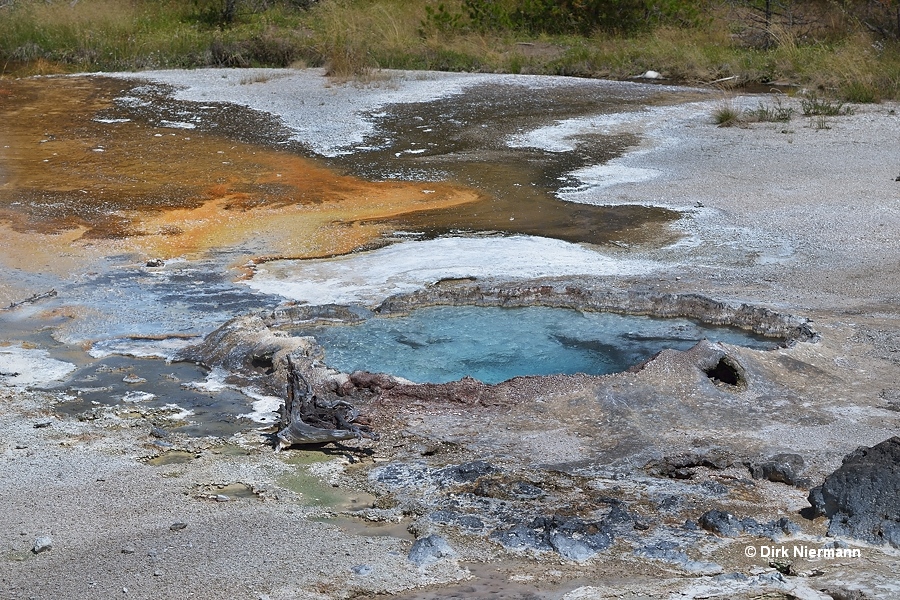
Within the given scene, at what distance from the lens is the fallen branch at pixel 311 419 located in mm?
4645

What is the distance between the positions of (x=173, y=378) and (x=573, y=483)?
236 cm

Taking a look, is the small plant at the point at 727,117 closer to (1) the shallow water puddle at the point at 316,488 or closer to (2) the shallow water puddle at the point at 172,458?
(1) the shallow water puddle at the point at 316,488

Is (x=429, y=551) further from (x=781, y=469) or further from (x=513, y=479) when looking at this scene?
(x=781, y=469)

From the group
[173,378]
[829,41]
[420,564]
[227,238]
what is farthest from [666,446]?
[829,41]

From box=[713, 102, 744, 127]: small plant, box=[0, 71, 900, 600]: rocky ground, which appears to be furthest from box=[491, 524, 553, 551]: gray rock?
box=[713, 102, 744, 127]: small plant

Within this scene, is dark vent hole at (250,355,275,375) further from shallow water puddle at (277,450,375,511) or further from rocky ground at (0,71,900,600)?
shallow water puddle at (277,450,375,511)

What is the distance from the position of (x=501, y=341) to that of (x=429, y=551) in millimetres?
2485

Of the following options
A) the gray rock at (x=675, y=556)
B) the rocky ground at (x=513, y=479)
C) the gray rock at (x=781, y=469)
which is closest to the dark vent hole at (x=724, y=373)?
the rocky ground at (x=513, y=479)

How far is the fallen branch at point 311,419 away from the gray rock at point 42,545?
110 centimetres

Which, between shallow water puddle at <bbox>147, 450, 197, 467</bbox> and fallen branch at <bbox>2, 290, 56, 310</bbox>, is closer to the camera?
shallow water puddle at <bbox>147, 450, 197, 467</bbox>

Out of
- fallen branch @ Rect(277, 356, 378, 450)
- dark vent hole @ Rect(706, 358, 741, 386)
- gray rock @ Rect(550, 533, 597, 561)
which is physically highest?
gray rock @ Rect(550, 533, 597, 561)

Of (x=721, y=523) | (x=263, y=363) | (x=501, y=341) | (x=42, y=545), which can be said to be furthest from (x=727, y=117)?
(x=42, y=545)

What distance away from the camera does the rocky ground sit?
11.5 ft

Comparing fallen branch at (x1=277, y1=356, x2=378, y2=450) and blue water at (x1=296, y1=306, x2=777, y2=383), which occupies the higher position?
fallen branch at (x1=277, y1=356, x2=378, y2=450)
